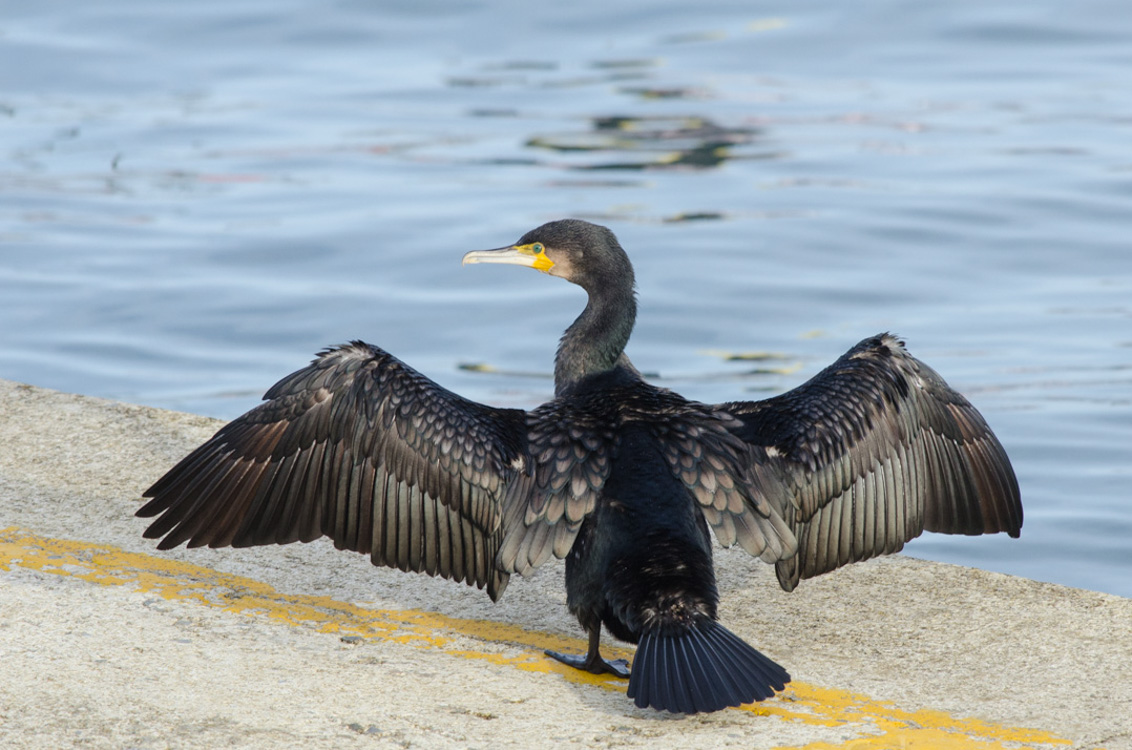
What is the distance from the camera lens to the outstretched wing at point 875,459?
497cm

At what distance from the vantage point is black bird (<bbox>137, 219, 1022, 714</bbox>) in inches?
185

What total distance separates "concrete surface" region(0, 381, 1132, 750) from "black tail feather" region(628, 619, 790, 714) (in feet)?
0.63

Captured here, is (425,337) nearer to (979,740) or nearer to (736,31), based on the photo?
(979,740)

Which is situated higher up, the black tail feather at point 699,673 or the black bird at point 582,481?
the black bird at point 582,481

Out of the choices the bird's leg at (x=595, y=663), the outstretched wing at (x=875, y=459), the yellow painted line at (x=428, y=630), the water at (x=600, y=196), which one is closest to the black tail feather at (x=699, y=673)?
the yellow painted line at (x=428, y=630)

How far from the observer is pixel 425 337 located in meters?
10.8

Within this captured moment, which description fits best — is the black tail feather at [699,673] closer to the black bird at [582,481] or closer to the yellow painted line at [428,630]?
the black bird at [582,481]

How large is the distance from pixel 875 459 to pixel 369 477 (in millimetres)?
1638

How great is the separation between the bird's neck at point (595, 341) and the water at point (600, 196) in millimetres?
2847

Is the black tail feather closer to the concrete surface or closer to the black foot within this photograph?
the concrete surface

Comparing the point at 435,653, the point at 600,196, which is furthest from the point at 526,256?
the point at 600,196

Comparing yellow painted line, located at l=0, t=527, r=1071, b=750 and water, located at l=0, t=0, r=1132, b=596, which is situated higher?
water, located at l=0, t=0, r=1132, b=596

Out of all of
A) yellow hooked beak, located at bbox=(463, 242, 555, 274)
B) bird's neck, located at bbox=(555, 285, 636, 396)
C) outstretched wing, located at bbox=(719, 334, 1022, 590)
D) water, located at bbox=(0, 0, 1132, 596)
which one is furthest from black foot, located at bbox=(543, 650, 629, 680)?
water, located at bbox=(0, 0, 1132, 596)

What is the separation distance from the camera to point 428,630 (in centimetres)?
507
